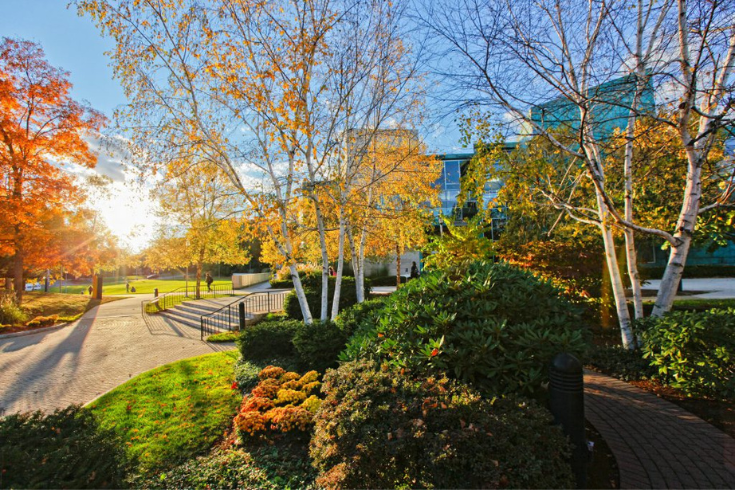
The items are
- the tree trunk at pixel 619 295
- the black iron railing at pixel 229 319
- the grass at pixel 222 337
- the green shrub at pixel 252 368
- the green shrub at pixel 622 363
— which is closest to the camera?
the green shrub at pixel 622 363

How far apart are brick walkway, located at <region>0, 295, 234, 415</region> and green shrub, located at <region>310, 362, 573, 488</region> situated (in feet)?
20.3

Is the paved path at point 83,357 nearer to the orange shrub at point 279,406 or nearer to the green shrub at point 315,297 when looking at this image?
the green shrub at point 315,297

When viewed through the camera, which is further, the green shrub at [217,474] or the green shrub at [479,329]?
the green shrub at [217,474]

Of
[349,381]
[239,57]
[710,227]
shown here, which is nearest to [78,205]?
[239,57]

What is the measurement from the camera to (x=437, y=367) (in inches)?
128

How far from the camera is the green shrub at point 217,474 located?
340 centimetres

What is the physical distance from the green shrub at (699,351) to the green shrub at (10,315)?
63.9 ft

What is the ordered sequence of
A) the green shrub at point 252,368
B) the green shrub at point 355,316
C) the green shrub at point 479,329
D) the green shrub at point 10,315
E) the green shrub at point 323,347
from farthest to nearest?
the green shrub at point 10,315, the green shrub at point 252,368, the green shrub at point 355,316, the green shrub at point 323,347, the green shrub at point 479,329

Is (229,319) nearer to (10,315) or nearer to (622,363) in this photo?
(10,315)

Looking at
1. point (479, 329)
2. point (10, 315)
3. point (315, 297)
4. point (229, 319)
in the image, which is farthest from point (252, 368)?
point (10, 315)

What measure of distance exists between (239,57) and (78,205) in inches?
583

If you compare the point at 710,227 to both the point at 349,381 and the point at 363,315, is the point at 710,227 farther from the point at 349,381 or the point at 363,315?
the point at 349,381

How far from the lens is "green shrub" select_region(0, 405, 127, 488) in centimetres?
282

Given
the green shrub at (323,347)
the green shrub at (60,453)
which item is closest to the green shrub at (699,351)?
the green shrub at (323,347)
